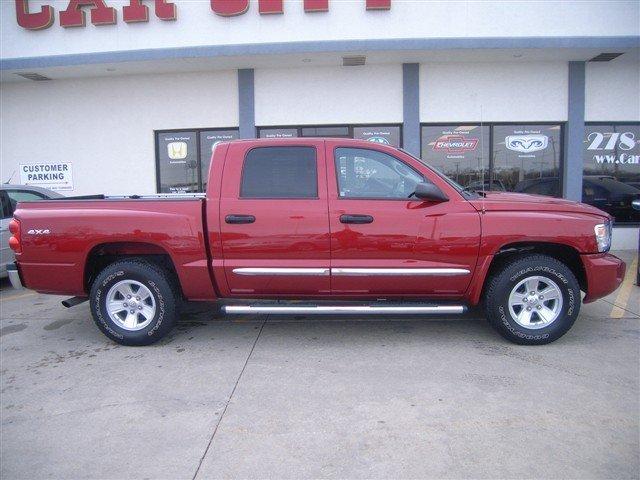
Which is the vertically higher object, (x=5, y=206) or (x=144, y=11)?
(x=144, y=11)

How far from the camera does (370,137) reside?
10.2 meters

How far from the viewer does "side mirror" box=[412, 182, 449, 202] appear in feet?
13.8

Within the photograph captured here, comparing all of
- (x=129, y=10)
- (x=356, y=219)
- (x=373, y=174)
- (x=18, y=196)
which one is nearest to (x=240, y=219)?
(x=356, y=219)

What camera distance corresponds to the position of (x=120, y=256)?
190 inches

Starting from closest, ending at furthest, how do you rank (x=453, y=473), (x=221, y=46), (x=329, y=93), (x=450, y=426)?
(x=453, y=473), (x=450, y=426), (x=221, y=46), (x=329, y=93)

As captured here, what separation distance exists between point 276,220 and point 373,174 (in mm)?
1038

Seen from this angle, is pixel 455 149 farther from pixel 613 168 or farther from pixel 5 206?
pixel 5 206

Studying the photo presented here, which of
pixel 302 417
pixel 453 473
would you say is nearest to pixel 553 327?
pixel 453 473

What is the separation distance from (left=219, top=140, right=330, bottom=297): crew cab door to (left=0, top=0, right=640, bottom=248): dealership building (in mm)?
5249

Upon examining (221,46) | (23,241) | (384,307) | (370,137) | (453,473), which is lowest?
(453,473)

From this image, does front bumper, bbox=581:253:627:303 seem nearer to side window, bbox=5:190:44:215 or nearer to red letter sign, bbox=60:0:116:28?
side window, bbox=5:190:44:215

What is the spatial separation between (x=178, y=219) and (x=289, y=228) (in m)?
1.06

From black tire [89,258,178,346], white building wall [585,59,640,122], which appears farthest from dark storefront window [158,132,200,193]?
white building wall [585,59,640,122]

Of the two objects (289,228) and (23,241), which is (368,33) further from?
(23,241)
